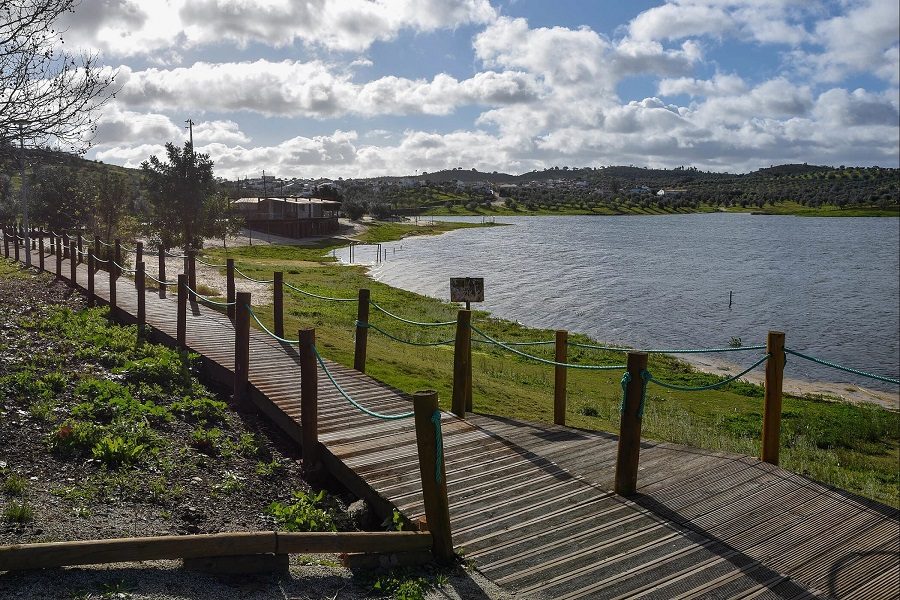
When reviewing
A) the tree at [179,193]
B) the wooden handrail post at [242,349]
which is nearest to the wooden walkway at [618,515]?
the wooden handrail post at [242,349]

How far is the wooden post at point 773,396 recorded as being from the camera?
8102 millimetres

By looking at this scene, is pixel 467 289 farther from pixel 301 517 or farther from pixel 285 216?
pixel 285 216

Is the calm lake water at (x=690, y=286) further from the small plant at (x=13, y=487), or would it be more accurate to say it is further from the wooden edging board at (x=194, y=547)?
the small plant at (x=13, y=487)

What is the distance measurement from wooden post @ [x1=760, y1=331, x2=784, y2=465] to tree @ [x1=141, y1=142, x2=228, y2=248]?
4519 cm

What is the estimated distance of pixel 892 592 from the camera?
5.81m

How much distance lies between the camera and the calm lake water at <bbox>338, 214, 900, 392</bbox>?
34.8 m

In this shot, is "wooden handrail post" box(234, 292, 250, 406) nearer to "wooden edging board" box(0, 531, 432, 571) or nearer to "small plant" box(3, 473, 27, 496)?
"small plant" box(3, 473, 27, 496)

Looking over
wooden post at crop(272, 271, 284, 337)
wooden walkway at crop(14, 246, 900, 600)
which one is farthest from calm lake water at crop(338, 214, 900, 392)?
wooden walkway at crop(14, 246, 900, 600)

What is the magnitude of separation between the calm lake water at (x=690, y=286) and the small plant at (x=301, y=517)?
25250 millimetres

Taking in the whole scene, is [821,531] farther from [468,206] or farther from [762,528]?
[468,206]

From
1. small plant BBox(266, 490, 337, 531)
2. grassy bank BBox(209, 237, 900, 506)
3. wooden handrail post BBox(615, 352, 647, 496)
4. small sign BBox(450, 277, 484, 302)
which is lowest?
grassy bank BBox(209, 237, 900, 506)

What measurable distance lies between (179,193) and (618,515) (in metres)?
46.1

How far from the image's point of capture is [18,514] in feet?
19.6

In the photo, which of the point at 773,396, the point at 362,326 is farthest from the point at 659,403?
the point at 773,396
